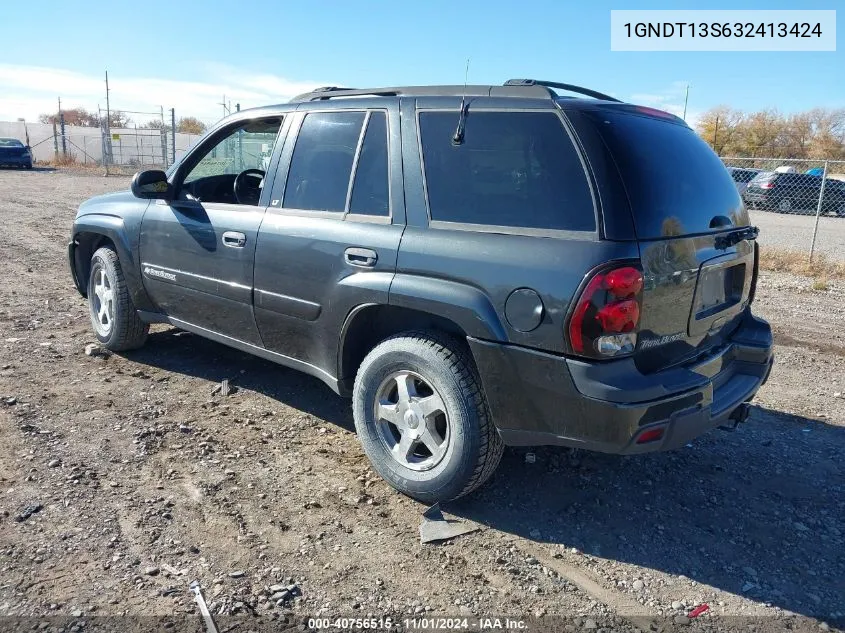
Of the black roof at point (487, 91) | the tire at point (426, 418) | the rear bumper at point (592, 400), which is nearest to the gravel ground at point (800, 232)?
the black roof at point (487, 91)

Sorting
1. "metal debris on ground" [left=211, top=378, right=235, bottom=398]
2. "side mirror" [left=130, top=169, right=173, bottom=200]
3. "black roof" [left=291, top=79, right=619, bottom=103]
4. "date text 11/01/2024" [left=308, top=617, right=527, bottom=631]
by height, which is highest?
"black roof" [left=291, top=79, right=619, bottom=103]

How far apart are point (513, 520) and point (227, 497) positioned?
56.0 inches

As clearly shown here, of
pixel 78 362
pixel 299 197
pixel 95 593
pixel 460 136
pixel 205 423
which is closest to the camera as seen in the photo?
pixel 95 593

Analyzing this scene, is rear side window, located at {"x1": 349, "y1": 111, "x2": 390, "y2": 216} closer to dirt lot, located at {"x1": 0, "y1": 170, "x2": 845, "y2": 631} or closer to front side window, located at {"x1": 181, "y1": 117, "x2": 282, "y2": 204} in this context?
front side window, located at {"x1": 181, "y1": 117, "x2": 282, "y2": 204}

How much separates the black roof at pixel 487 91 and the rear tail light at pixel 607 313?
35.9 inches

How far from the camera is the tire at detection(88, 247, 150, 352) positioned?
504cm

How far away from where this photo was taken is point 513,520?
10.6ft

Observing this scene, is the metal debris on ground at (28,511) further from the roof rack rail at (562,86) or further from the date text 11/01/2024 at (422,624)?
the roof rack rail at (562,86)

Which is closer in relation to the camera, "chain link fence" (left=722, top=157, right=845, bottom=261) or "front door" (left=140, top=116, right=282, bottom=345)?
"front door" (left=140, top=116, right=282, bottom=345)

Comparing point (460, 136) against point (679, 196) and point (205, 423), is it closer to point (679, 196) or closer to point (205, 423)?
point (679, 196)

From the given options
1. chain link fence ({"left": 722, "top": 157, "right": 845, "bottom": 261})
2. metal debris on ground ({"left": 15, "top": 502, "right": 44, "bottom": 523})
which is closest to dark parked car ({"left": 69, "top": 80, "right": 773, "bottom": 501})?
metal debris on ground ({"left": 15, "top": 502, "right": 44, "bottom": 523})

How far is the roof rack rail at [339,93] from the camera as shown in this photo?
12.0 ft

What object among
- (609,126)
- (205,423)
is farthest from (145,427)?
(609,126)

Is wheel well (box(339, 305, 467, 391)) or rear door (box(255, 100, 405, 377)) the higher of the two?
rear door (box(255, 100, 405, 377))
